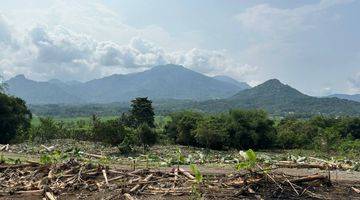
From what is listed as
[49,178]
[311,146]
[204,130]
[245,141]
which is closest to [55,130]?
[204,130]

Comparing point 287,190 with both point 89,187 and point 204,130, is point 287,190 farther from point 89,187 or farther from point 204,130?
point 204,130

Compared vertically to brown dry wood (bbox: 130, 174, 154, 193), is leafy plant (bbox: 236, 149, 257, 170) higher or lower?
higher

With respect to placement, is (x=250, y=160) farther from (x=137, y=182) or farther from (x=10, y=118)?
(x=10, y=118)

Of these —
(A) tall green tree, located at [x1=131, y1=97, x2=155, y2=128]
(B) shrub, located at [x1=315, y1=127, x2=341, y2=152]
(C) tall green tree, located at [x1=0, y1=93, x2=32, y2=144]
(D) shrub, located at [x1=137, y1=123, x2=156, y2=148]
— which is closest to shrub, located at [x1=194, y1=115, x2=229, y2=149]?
(D) shrub, located at [x1=137, y1=123, x2=156, y2=148]

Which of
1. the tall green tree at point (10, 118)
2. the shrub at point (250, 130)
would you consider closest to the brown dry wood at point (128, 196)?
the tall green tree at point (10, 118)

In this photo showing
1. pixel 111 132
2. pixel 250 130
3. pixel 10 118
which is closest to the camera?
pixel 111 132

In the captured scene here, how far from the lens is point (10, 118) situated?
177ft

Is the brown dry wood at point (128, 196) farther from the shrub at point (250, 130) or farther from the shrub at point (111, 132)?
the shrub at point (250, 130)

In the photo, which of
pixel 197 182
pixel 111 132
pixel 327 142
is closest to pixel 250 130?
pixel 327 142

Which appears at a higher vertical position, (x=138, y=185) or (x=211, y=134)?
(x=138, y=185)

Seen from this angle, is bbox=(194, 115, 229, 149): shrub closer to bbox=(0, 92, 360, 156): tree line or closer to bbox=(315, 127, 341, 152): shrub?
bbox=(0, 92, 360, 156): tree line

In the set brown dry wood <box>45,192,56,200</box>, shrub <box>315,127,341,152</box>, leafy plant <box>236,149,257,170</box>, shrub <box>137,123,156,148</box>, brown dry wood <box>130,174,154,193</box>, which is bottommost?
shrub <box>315,127,341,152</box>

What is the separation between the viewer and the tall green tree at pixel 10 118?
53344mm

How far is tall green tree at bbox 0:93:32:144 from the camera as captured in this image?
53344mm
